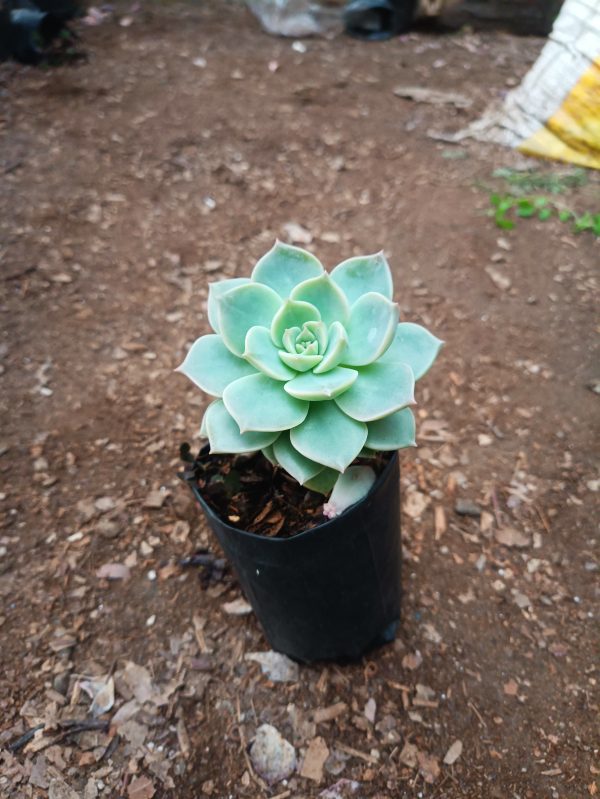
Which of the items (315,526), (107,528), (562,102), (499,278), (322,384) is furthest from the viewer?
(562,102)

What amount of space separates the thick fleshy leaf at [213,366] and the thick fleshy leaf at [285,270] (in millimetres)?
148

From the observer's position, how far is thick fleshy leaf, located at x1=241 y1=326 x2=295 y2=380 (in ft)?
3.15

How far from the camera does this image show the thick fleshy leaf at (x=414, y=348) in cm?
103

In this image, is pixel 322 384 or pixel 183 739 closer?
pixel 322 384

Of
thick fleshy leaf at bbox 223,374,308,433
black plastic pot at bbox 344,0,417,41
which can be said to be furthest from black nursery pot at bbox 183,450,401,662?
black plastic pot at bbox 344,0,417,41

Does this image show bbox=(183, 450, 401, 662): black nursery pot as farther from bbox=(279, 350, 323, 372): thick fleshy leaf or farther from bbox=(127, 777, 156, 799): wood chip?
bbox=(127, 777, 156, 799): wood chip

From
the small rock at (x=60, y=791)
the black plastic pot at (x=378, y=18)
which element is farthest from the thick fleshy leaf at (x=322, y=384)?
the black plastic pot at (x=378, y=18)

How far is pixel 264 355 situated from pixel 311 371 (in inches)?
3.3

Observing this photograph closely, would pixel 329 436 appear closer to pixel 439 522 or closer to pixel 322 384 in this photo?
pixel 322 384

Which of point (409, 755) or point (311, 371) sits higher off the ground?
point (311, 371)

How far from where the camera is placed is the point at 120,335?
2.06 metres

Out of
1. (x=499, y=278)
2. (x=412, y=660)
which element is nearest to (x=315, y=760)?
(x=412, y=660)

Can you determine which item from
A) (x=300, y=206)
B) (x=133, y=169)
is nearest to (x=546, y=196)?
(x=300, y=206)

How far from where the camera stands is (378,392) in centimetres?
96
